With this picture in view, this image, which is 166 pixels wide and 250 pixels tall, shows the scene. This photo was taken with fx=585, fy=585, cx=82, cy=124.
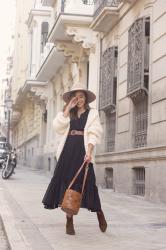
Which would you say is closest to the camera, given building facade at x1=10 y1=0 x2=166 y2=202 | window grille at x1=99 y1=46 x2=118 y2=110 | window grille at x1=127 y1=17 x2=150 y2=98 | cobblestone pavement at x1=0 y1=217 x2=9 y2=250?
cobblestone pavement at x1=0 y1=217 x2=9 y2=250

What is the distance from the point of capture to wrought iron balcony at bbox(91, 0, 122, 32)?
16.0 m

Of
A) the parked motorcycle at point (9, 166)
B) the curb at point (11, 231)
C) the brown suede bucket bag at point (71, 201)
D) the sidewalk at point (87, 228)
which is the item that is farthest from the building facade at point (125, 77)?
the brown suede bucket bag at point (71, 201)

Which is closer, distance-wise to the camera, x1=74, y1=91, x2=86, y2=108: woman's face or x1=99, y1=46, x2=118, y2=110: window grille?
x1=74, y1=91, x2=86, y2=108: woman's face

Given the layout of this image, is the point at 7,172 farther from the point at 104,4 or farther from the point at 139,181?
the point at 139,181

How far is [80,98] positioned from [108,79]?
942 cm

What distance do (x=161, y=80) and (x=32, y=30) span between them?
2453cm

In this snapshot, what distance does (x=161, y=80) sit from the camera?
39.7 ft

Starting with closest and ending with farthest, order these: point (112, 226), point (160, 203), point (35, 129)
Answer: point (112, 226)
point (160, 203)
point (35, 129)

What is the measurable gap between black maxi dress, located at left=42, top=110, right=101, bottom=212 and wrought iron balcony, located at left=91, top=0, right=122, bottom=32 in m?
8.78

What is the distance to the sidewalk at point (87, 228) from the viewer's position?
6.48m

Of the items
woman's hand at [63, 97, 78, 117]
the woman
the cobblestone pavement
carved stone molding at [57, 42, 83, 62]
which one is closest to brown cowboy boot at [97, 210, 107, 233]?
the woman

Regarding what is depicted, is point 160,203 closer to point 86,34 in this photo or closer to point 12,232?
point 12,232

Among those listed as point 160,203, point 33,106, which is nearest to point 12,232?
point 160,203

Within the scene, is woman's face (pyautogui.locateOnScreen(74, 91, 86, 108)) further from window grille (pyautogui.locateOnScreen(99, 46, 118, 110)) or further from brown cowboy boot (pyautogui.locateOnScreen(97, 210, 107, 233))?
window grille (pyautogui.locateOnScreen(99, 46, 118, 110))
